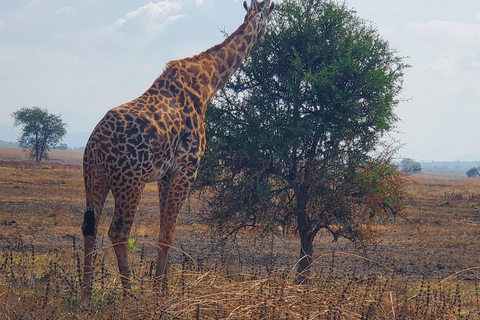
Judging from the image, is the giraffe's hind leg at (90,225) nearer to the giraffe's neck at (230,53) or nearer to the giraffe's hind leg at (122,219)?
the giraffe's hind leg at (122,219)

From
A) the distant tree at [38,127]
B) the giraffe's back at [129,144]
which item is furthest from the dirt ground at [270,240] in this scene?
the distant tree at [38,127]

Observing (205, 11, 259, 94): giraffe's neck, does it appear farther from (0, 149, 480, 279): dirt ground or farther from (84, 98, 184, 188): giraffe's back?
(0, 149, 480, 279): dirt ground

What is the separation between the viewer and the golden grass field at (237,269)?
214 inches

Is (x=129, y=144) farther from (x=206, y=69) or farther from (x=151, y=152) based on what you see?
(x=206, y=69)

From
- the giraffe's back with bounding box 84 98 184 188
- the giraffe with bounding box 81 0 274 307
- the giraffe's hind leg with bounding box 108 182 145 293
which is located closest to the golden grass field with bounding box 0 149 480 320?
the giraffe's hind leg with bounding box 108 182 145 293

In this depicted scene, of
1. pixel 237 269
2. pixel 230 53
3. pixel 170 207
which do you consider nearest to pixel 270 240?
pixel 237 269

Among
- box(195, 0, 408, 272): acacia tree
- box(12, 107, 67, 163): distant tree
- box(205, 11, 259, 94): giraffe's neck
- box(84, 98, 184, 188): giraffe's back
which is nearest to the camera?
box(84, 98, 184, 188): giraffe's back

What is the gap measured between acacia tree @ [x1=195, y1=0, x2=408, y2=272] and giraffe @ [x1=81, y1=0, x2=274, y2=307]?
2.34 m

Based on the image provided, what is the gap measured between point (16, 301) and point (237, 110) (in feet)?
19.7

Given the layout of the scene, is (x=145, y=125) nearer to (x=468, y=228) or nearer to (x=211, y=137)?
(x=211, y=137)

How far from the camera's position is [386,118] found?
1148cm

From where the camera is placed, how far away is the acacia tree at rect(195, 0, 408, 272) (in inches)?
422

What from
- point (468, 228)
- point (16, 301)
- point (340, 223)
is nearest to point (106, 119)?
point (16, 301)

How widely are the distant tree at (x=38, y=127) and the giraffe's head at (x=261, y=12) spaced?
222 ft
